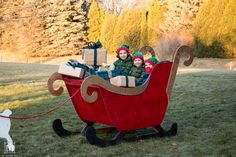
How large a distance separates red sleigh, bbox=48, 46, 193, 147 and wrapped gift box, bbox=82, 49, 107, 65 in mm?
448

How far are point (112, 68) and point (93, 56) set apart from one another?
1.17 feet

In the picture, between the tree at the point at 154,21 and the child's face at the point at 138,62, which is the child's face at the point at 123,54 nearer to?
the child's face at the point at 138,62

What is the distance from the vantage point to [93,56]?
20.8 feet

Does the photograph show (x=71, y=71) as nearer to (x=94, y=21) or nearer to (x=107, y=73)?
(x=107, y=73)

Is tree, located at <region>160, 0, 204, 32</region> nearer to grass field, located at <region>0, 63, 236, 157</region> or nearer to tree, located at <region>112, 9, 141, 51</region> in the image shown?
tree, located at <region>112, 9, 141, 51</region>

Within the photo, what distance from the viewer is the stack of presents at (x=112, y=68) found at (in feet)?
18.9

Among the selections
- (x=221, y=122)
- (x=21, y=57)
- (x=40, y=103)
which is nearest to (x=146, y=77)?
(x=221, y=122)

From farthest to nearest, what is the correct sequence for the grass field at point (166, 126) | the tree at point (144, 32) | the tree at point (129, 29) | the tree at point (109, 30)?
the tree at point (109, 30), the tree at point (129, 29), the tree at point (144, 32), the grass field at point (166, 126)

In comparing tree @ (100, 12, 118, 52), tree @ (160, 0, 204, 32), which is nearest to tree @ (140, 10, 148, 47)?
tree @ (160, 0, 204, 32)

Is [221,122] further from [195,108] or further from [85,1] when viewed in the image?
[85,1]

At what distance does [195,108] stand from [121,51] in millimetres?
3245

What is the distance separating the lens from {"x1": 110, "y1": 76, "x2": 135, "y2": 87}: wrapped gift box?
5672 millimetres

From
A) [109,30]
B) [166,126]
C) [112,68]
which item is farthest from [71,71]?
[109,30]

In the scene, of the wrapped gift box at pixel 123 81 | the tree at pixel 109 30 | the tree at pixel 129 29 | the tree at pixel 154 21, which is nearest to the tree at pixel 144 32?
the tree at pixel 154 21
